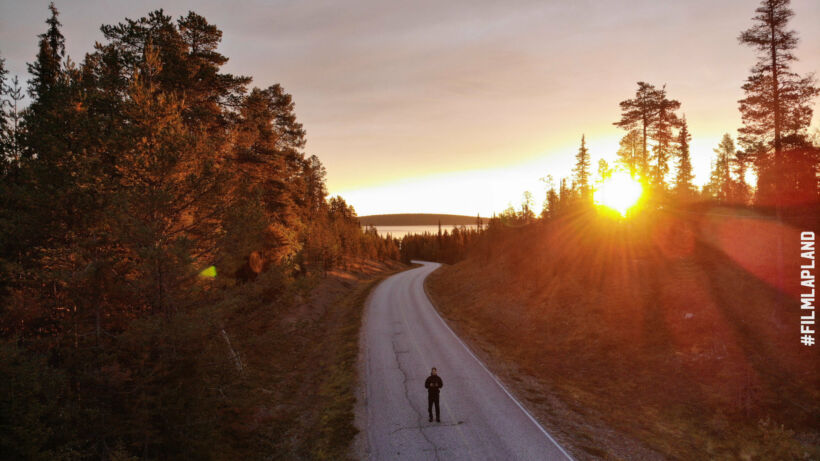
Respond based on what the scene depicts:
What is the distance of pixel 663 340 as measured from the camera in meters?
17.9

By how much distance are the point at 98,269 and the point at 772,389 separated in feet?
70.5

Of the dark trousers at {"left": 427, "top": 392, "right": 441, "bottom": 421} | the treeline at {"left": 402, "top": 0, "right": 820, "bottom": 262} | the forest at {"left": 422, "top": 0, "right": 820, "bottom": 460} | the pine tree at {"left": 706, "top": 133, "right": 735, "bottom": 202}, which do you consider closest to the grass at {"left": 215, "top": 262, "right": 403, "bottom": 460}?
the dark trousers at {"left": 427, "top": 392, "right": 441, "bottom": 421}

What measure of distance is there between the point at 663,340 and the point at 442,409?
11731 mm

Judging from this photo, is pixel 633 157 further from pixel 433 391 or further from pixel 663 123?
pixel 433 391

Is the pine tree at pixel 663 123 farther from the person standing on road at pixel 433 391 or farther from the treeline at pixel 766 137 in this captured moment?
the person standing on road at pixel 433 391

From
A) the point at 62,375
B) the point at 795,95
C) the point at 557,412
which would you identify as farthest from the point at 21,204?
the point at 795,95

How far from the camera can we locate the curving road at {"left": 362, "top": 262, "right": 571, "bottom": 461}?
11039mm

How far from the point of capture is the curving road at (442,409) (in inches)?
435

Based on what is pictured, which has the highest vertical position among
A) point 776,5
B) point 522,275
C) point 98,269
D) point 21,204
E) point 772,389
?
point 776,5

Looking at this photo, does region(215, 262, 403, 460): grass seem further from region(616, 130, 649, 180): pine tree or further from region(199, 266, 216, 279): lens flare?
region(616, 130, 649, 180): pine tree

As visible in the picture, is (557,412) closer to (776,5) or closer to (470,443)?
(470,443)

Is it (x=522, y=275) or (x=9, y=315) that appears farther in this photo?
(x=522, y=275)

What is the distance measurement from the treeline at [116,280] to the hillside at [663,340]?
10896 mm

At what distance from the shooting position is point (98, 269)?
29.9ft
